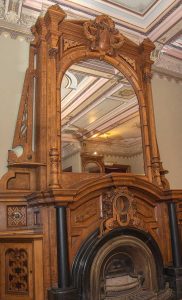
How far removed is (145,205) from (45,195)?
114 centimetres

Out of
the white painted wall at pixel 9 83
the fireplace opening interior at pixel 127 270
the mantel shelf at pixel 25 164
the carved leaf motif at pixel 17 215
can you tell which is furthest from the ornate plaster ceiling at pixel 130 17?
the fireplace opening interior at pixel 127 270

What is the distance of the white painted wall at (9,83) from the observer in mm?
2807

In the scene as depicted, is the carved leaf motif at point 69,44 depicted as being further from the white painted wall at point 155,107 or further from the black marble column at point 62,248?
the black marble column at point 62,248

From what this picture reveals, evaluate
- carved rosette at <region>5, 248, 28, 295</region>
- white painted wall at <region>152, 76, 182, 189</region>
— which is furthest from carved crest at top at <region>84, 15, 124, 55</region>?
carved rosette at <region>5, 248, 28, 295</region>

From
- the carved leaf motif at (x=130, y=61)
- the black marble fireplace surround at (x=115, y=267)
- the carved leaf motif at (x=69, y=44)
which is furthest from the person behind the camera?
the carved leaf motif at (x=130, y=61)

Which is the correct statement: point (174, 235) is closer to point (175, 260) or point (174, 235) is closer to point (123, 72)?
point (175, 260)

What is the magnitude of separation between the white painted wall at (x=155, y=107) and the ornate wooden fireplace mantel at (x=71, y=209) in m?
0.09

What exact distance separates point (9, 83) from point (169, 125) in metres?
2.04

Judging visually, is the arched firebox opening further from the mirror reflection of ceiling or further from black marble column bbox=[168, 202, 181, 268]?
the mirror reflection of ceiling

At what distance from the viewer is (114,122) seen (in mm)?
3287

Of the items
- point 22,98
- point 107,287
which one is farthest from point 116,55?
point 107,287

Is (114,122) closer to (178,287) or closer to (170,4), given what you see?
(170,4)

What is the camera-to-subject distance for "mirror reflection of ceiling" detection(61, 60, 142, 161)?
3.04 m

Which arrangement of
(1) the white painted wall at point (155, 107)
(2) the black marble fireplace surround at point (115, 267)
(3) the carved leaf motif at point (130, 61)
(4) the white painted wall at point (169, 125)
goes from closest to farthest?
(2) the black marble fireplace surround at point (115, 267) → (1) the white painted wall at point (155, 107) → (3) the carved leaf motif at point (130, 61) → (4) the white painted wall at point (169, 125)
